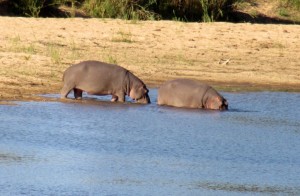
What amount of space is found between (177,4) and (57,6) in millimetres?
2476

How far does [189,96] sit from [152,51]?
341 cm

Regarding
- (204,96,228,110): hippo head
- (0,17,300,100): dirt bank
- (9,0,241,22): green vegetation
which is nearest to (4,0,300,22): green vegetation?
(9,0,241,22): green vegetation

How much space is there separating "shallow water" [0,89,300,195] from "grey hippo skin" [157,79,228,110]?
13 cm

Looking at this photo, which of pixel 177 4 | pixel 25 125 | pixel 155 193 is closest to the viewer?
pixel 155 193

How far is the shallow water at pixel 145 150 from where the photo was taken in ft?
23.7

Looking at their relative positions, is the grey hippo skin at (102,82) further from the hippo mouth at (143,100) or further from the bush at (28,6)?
the bush at (28,6)

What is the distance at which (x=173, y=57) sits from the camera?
14227mm

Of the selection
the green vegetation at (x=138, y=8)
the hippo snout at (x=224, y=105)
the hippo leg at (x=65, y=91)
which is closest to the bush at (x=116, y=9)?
the green vegetation at (x=138, y=8)

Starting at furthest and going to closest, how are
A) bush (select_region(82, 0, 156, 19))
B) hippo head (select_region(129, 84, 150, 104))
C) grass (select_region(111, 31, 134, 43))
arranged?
bush (select_region(82, 0, 156, 19))
grass (select_region(111, 31, 134, 43))
hippo head (select_region(129, 84, 150, 104))

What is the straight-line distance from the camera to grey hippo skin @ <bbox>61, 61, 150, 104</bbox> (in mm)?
10820

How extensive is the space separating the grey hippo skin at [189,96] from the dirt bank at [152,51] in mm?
1255

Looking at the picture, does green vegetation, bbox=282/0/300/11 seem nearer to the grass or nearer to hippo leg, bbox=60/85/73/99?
the grass

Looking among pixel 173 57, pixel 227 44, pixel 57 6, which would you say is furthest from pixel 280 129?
pixel 57 6

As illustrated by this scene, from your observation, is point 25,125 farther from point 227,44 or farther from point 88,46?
point 227,44
